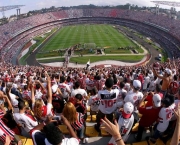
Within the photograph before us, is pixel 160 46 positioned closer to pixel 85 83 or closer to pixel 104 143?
pixel 85 83

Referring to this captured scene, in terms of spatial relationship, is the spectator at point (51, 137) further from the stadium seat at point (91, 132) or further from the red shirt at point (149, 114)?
the stadium seat at point (91, 132)

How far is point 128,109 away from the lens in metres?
5.20

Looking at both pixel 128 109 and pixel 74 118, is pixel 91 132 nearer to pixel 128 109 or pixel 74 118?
pixel 74 118

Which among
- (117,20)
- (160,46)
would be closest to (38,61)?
(160,46)

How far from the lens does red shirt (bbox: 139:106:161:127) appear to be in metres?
6.20

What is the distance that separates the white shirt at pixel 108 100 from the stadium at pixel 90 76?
0.03 m

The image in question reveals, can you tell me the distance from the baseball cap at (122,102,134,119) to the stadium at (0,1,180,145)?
0.08m

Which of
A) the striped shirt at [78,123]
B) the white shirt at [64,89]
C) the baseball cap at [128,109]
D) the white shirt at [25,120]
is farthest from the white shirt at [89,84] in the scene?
the baseball cap at [128,109]

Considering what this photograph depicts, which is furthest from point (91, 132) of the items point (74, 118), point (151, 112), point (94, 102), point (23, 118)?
point (23, 118)

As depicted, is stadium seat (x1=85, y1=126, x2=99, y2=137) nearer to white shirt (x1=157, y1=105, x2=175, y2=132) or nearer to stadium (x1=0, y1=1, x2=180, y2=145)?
stadium (x1=0, y1=1, x2=180, y2=145)

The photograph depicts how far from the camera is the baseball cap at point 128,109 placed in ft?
17.0

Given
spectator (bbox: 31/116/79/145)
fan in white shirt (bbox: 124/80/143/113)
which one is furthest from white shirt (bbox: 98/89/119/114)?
spectator (bbox: 31/116/79/145)

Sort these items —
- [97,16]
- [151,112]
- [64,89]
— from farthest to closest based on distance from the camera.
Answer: [97,16]
[64,89]
[151,112]

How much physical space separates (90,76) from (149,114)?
819cm
